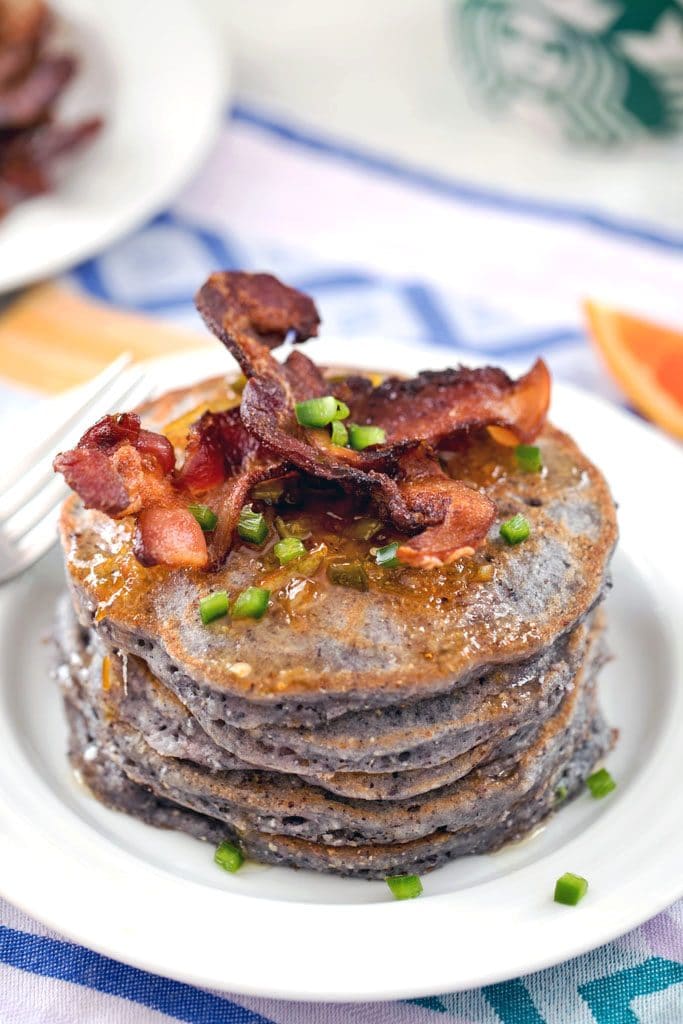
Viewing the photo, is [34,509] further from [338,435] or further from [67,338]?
[67,338]

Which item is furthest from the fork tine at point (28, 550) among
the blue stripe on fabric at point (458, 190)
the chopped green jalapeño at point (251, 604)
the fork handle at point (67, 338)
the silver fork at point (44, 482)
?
the blue stripe on fabric at point (458, 190)

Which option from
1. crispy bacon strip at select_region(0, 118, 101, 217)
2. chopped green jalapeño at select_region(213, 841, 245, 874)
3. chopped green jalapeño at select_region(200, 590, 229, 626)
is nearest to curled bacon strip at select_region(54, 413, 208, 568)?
chopped green jalapeño at select_region(200, 590, 229, 626)

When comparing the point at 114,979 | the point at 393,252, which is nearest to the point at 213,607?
the point at 114,979

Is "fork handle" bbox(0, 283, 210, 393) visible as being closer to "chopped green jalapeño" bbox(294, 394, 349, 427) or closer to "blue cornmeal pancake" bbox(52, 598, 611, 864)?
"chopped green jalapeño" bbox(294, 394, 349, 427)

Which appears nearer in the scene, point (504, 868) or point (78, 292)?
point (504, 868)

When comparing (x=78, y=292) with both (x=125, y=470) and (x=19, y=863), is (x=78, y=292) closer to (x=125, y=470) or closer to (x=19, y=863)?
(x=125, y=470)

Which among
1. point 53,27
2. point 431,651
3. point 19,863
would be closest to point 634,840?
point 431,651
